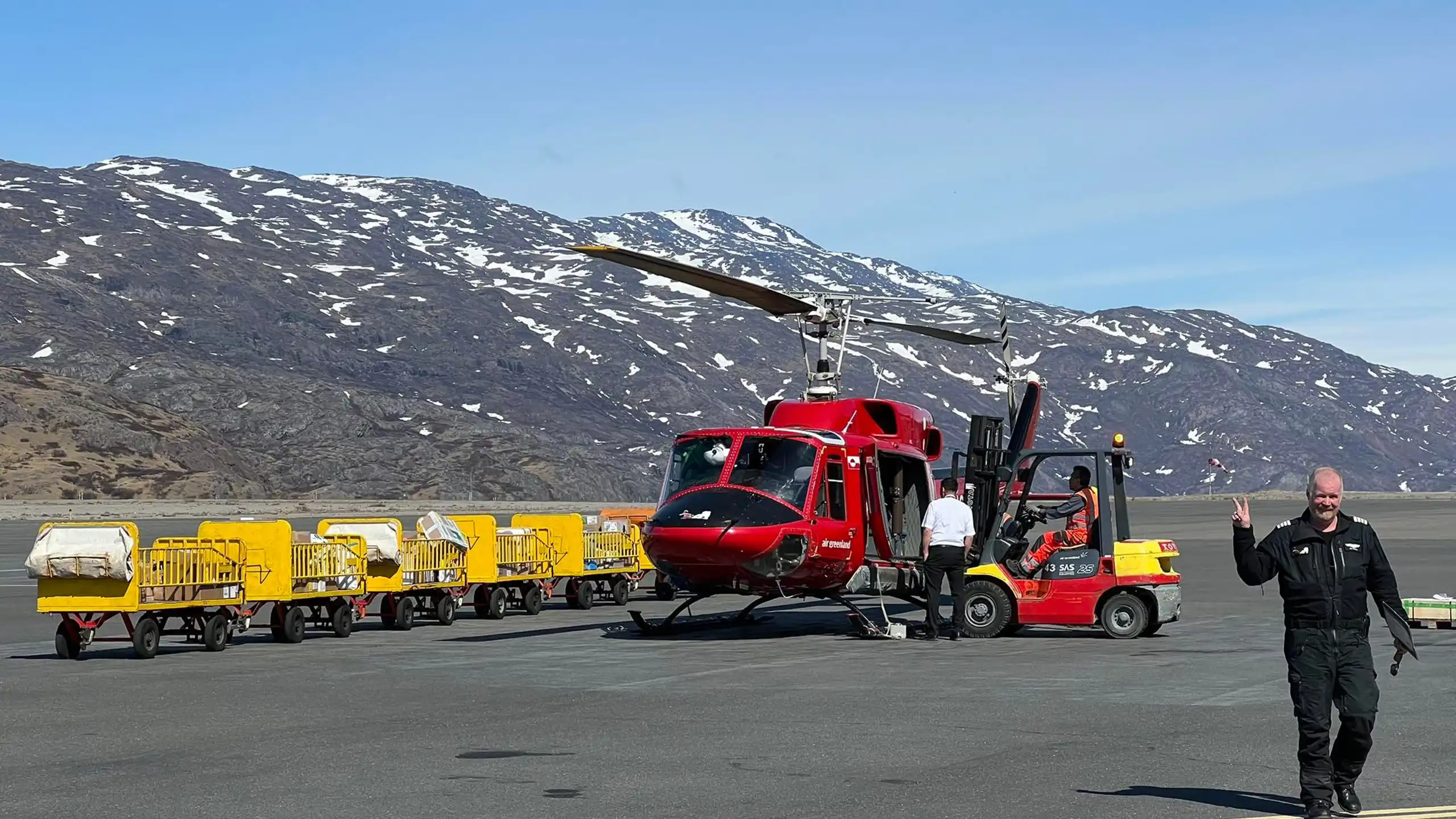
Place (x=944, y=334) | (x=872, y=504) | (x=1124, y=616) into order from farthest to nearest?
(x=944, y=334), (x=872, y=504), (x=1124, y=616)

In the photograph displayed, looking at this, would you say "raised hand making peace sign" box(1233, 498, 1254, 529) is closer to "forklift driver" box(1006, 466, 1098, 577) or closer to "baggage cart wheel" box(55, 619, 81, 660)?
"forklift driver" box(1006, 466, 1098, 577)

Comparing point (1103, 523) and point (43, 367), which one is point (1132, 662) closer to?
point (1103, 523)

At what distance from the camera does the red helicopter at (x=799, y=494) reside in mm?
20484

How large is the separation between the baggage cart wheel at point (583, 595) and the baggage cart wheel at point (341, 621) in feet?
20.9

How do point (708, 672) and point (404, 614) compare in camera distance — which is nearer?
point (708, 672)

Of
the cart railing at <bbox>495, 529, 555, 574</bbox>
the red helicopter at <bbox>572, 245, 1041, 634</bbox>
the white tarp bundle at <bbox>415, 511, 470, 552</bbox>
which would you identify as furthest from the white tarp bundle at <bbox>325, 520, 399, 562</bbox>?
the red helicopter at <bbox>572, 245, 1041, 634</bbox>

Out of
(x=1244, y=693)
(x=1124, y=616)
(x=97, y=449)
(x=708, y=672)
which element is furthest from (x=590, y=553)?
(x=97, y=449)

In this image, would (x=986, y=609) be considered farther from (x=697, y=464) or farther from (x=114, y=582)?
(x=114, y=582)

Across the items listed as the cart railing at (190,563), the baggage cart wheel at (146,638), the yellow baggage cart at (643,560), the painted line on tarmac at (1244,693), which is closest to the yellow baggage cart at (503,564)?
the yellow baggage cart at (643,560)

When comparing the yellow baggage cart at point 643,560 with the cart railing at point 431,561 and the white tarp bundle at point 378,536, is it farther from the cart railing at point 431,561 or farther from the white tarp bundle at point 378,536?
the white tarp bundle at point 378,536

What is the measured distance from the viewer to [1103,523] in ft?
70.2

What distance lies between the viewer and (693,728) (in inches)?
→ 498

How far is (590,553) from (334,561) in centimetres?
708

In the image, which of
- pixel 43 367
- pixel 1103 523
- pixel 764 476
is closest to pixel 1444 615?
pixel 1103 523
